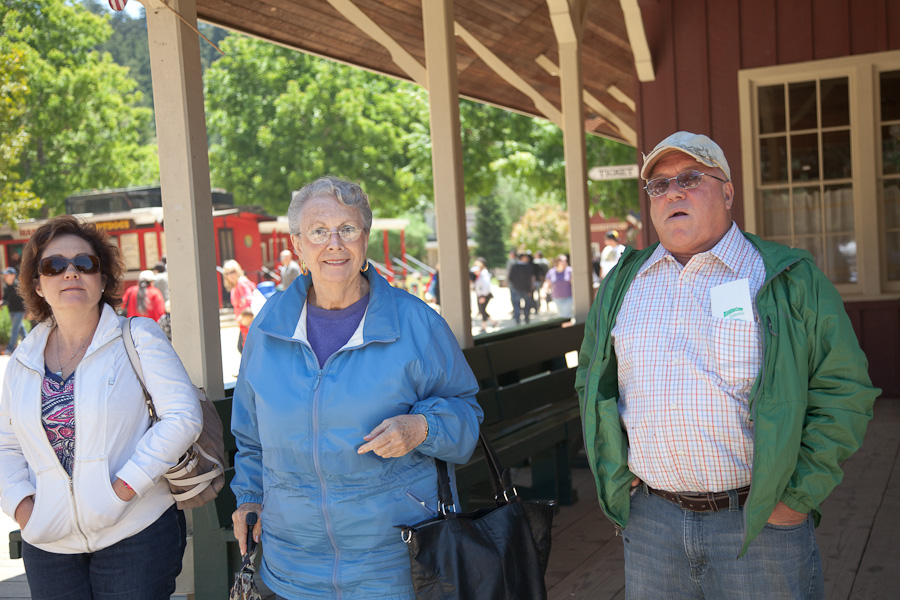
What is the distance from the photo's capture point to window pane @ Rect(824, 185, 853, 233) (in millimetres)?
8477

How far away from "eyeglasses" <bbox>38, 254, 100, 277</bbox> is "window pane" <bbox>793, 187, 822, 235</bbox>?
743 cm

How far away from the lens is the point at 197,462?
2.87m

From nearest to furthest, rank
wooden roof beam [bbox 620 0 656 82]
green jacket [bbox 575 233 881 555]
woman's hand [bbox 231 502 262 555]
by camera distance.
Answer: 1. green jacket [bbox 575 233 881 555]
2. woman's hand [bbox 231 502 262 555]
3. wooden roof beam [bbox 620 0 656 82]

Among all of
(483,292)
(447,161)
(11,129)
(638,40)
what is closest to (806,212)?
(638,40)

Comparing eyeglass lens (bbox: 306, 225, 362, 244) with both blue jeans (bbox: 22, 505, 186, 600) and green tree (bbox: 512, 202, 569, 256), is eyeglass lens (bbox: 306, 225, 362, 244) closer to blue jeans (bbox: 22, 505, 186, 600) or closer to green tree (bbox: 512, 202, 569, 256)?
blue jeans (bbox: 22, 505, 186, 600)

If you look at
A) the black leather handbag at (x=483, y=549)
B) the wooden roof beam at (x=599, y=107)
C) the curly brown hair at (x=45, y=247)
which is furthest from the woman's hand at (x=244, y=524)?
the wooden roof beam at (x=599, y=107)

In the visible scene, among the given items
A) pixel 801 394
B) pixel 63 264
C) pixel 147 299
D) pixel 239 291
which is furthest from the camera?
pixel 147 299

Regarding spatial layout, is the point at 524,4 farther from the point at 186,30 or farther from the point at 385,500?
the point at 385,500

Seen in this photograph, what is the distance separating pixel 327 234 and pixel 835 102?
7.41m

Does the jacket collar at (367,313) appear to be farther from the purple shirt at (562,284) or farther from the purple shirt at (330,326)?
the purple shirt at (562,284)

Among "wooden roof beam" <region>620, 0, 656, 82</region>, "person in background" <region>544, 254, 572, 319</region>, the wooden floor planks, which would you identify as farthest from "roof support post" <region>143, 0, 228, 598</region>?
"person in background" <region>544, 254, 572, 319</region>

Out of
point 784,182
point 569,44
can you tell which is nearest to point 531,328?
point 569,44

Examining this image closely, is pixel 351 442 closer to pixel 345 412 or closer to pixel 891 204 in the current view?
pixel 345 412

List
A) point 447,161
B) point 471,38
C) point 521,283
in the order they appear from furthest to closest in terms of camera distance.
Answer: point 521,283 < point 471,38 < point 447,161
